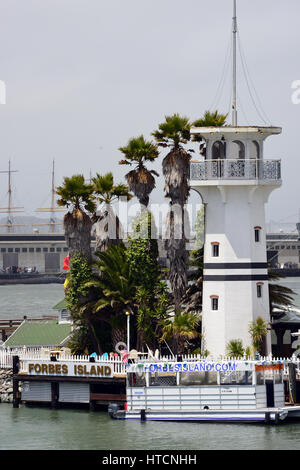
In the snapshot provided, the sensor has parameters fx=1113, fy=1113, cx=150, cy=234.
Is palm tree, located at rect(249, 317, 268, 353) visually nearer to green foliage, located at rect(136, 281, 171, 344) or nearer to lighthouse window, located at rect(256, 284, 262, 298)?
lighthouse window, located at rect(256, 284, 262, 298)

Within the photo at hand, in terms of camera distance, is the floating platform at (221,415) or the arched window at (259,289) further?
the arched window at (259,289)

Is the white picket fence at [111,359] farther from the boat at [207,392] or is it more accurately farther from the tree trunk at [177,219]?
the tree trunk at [177,219]

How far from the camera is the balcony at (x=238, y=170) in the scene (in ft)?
169

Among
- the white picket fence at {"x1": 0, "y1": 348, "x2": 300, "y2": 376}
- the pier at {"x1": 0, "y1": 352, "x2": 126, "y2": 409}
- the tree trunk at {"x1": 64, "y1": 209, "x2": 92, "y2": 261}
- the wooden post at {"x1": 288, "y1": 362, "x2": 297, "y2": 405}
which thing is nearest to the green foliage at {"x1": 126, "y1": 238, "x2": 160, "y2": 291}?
the tree trunk at {"x1": 64, "y1": 209, "x2": 92, "y2": 261}

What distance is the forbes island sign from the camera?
1969 inches

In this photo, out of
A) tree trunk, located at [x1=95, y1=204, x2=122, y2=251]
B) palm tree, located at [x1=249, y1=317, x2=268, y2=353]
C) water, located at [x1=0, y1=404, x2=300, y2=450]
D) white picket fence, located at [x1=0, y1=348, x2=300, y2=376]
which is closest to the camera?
water, located at [x1=0, y1=404, x2=300, y2=450]

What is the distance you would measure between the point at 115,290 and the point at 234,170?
8415 mm

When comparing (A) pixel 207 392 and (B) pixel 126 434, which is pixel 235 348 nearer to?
(A) pixel 207 392

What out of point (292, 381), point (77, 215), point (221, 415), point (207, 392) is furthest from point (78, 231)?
point (292, 381)

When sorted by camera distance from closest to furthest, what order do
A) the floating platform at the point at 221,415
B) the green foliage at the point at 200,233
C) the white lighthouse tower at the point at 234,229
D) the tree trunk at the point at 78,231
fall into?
the floating platform at the point at 221,415, the white lighthouse tower at the point at 234,229, the tree trunk at the point at 78,231, the green foliage at the point at 200,233

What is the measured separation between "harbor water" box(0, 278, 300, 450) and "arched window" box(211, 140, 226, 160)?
42.8 ft

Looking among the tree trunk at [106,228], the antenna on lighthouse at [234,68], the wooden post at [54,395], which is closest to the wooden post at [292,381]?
the wooden post at [54,395]

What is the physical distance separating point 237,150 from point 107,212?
26.9 ft

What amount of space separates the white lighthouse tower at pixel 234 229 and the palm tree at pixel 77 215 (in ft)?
22.6
